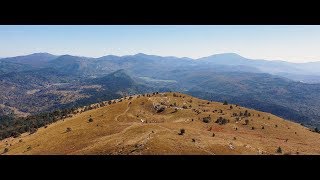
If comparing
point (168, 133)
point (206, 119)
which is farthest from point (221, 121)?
point (168, 133)

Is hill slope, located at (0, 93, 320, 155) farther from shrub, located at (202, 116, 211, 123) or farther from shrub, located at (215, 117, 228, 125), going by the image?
shrub, located at (202, 116, 211, 123)

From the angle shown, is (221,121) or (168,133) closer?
(168,133)

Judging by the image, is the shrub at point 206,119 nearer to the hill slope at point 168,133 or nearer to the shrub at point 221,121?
the hill slope at point 168,133

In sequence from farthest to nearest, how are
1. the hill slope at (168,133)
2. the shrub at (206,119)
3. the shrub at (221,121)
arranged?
1. the shrub at (206,119)
2. the shrub at (221,121)
3. the hill slope at (168,133)

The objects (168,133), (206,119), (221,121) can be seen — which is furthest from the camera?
(206,119)

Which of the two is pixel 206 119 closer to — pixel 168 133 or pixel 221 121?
pixel 221 121

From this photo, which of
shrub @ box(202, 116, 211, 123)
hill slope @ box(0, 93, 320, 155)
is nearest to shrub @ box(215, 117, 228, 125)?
hill slope @ box(0, 93, 320, 155)

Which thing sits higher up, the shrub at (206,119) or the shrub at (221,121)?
the shrub at (206,119)

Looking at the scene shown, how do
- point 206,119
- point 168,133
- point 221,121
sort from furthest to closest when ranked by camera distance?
point 206,119 < point 221,121 < point 168,133

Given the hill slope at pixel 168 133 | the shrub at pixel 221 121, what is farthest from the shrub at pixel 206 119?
the shrub at pixel 221 121
